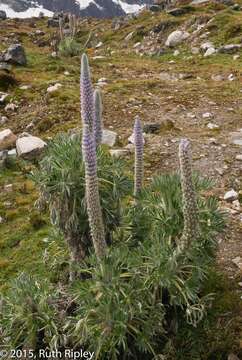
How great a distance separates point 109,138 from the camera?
47.6ft

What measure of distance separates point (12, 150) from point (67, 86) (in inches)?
262

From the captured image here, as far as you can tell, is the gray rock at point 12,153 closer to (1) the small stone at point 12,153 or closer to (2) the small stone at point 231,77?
(1) the small stone at point 12,153

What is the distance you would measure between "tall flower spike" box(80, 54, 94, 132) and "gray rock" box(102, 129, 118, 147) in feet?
27.4

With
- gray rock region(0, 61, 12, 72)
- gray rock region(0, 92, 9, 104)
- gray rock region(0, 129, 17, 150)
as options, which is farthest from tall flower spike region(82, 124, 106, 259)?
gray rock region(0, 61, 12, 72)

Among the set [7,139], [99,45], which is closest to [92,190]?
[7,139]

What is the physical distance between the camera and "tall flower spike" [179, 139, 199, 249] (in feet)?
16.1

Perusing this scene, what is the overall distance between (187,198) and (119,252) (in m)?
1.17

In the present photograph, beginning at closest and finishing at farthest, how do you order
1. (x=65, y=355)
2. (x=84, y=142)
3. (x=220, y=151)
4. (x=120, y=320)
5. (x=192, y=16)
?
(x=84, y=142)
(x=120, y=320)
(x=65, y=355)
(x=220, y=151)
(x=192, y=16)

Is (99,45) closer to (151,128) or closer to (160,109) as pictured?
(160,109)

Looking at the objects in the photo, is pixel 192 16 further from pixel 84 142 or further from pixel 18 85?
pixel 84 142

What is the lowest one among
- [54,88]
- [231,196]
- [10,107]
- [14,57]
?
[10,107]

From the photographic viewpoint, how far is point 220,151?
522 inches

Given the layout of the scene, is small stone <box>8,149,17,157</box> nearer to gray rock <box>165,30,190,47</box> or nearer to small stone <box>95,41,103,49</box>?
gray rock <box>165,30,190,47</box>

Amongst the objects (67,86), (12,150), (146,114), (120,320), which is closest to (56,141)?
(120,320)
